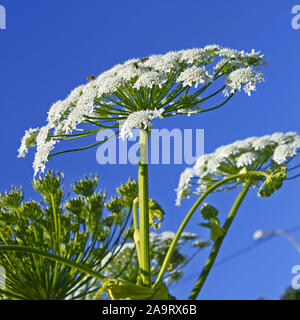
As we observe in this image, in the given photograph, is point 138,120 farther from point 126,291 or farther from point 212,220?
point 212,220

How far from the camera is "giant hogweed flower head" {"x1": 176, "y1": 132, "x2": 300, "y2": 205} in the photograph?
531 cm

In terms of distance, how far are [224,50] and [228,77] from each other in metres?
0.30

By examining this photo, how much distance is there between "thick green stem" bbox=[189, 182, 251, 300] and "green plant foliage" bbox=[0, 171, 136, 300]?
3.60 ft

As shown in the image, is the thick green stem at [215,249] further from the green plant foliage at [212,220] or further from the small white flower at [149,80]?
the small white flower at [149,80]


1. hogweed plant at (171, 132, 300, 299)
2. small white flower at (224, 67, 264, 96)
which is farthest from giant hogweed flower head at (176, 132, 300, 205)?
small white flower at (224, 67, 264, 96)

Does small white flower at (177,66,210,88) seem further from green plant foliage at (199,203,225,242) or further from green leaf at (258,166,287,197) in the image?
green plant foliage at (199,203,225,242)

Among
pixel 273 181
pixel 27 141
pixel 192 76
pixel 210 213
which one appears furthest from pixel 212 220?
pixel 27 141

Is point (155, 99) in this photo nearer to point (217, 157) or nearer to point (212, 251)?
point (212, 251)

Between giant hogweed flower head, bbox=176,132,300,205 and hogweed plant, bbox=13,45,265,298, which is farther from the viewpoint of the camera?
giant hogweed flower head, bbox=176,132,300,205

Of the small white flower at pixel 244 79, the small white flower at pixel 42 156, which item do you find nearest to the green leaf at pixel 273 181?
the small white flower at pixel 244 79

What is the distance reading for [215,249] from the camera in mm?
4133

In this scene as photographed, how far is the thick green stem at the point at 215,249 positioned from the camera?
3789 mm

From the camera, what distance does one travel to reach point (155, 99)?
3.59 m
